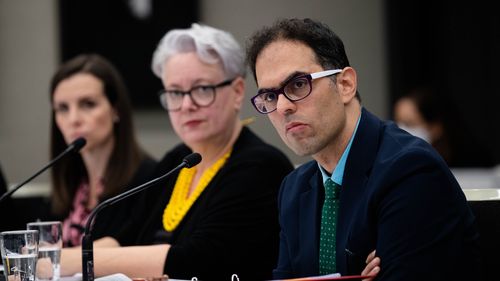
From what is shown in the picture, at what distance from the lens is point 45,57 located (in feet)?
22.5

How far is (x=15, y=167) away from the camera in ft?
22.7

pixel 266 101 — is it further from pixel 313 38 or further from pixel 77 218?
pixel 77 218

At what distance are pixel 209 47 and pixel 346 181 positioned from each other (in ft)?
3.93

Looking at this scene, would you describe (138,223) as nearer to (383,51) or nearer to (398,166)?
(398,166)

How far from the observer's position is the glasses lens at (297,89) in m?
2.13

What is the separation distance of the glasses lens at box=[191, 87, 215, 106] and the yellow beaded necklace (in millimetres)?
205

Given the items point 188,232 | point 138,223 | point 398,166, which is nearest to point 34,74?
point 138,223

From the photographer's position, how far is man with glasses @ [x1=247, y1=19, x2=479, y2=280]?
→ 1.93 meters

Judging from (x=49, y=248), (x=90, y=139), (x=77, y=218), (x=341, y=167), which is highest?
(x=341, y=167)

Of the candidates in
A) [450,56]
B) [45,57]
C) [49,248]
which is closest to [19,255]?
[49,248]

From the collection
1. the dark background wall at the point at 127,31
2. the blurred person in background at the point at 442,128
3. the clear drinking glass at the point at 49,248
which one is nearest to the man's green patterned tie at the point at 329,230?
the clear drinking glass at the point at 49,248

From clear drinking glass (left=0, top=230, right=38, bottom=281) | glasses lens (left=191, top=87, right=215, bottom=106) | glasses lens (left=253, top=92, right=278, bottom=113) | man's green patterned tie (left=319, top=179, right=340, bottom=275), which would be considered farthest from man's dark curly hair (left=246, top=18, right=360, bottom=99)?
glasses lens (left=191, top=87, right=215, bottom=106)

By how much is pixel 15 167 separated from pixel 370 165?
17.4ft

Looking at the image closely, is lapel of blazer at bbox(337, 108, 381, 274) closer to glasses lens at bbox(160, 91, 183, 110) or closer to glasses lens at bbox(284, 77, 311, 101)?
glasses lens at bbox(284, 77, 311, 101)
